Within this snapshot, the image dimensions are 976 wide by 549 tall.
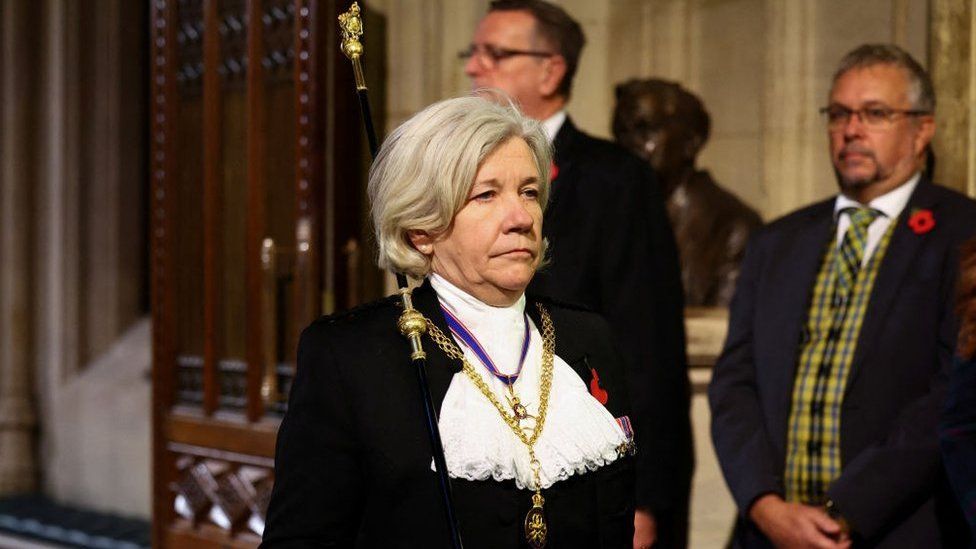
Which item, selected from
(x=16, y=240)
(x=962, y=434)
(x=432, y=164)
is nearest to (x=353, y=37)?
(x=432, y=164)

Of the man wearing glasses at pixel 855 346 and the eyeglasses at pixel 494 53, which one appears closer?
the man wearing glasses at pixel 855 346

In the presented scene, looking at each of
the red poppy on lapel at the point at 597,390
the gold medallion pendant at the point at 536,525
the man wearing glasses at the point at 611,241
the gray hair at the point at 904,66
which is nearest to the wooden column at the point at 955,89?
the gray hair at the point at 904,66

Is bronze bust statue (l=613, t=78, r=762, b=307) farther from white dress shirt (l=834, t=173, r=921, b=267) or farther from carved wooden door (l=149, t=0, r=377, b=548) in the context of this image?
white dress shirt (l=834, t=173, r=921, b=267)

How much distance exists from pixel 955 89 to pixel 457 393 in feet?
8.44

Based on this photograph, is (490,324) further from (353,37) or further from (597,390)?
(353,37)

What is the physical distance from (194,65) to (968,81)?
2.84 meters

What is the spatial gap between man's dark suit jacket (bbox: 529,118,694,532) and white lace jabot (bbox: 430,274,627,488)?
46.2 inches

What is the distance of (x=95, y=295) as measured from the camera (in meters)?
7.55

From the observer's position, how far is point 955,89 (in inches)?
163

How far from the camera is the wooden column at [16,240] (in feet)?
24.6

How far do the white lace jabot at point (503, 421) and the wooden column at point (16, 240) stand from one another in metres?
5.90

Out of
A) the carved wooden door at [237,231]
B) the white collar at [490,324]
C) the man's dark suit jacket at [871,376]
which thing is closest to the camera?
the white collar at [490,324]

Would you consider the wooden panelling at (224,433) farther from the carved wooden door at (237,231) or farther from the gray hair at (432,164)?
the gray hair at (432,164)

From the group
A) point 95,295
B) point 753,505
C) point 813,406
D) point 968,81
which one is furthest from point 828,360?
point 95,295
